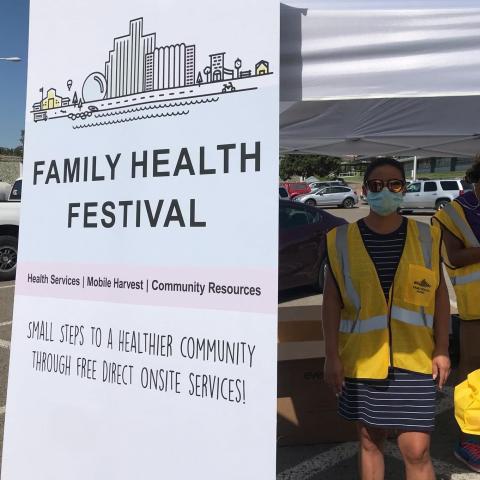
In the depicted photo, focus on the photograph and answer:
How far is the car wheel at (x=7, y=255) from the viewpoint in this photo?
29.1 feet

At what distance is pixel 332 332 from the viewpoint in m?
2.24

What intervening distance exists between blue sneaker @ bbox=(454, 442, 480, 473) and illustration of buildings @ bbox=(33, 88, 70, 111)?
2830mm

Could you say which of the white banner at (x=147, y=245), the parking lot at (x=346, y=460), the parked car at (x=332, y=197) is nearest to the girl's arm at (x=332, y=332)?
the white banner at (x=147, y=245)

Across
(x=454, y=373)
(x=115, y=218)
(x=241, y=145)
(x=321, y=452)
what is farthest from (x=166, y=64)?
(x=454, y=373)

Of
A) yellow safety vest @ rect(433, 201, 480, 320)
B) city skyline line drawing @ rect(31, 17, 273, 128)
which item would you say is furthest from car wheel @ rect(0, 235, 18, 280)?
yellow safety vest @ rect(433, 201, 480, 320)

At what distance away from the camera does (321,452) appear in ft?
10.7

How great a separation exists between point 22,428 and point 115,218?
924mm

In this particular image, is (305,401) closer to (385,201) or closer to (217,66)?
(385,201)

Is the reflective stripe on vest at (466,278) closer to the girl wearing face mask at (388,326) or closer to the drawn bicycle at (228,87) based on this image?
the girl wearing face mask at (388,326)

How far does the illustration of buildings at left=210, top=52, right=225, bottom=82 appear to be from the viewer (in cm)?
174

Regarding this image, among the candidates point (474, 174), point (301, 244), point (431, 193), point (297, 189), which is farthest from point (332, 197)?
point (474, 174)

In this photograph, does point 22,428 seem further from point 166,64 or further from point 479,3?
point 479,3

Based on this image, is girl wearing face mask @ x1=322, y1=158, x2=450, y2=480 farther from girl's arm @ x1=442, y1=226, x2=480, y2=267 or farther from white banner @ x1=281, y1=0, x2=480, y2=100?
girl's arm @ x1=442, y1=226, x2=480, y2=267

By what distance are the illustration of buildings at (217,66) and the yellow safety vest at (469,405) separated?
6.06 ft
